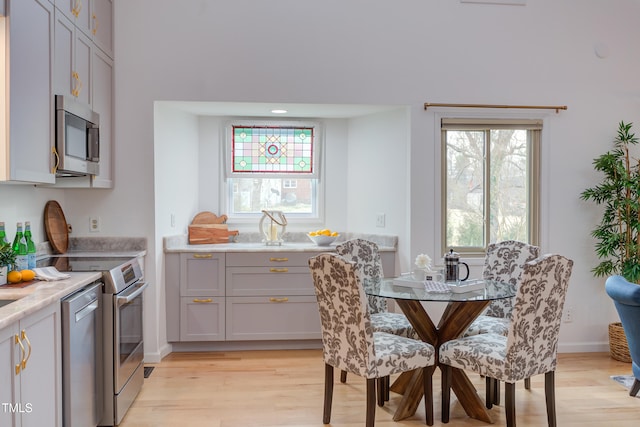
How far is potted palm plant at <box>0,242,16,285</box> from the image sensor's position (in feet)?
8.08

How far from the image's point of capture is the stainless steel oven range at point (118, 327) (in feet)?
9.50

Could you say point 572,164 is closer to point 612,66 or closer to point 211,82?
point 612,66

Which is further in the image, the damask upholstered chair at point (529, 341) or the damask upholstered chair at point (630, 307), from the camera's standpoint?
the damask upholstered chair at point (630, 307)

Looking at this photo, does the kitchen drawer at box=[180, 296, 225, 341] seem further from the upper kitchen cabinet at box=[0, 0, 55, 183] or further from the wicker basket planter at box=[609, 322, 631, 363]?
the wicker basket planter at box=[609, 322, 631, 363]

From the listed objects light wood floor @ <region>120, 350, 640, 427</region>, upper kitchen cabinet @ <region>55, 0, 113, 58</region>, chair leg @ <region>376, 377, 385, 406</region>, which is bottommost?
light wood floor @ <region>120, 350, 640, 427</region>

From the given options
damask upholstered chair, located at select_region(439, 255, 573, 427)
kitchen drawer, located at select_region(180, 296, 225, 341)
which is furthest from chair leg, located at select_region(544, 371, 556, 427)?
kitchen drawer, located at select_region(180, 296, 225, 341)

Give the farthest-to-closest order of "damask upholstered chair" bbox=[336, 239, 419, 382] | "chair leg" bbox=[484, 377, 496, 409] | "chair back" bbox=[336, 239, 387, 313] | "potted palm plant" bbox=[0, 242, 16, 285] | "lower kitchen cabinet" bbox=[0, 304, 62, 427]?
"chair back" bbox=[336, 239, 387, 313], "damask upholstered chair" bbox=[336, 239, 419, 382], "chair leg" bbox=[484, 377, 496, 409], "potted palm plant" bbox=[0, 242, 16, 285], "lower kitchen cabinet" bbox=[0, 304, 62, 427]

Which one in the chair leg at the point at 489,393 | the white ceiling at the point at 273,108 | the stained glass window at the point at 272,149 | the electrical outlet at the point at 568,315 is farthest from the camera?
the stained glass window at the point at 272,149

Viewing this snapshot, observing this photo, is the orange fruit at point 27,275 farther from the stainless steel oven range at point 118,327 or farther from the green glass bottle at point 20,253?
the stainless steel oven range at point 118,327

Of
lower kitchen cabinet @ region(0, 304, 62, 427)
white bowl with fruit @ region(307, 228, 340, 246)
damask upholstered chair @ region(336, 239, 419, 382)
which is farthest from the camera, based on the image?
white bowl with fruit @ region(307, 228, 340, 246)

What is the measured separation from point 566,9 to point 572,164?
49.0 inches

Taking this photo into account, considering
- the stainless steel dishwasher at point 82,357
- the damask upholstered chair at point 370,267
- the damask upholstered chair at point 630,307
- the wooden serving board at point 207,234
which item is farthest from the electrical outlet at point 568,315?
the stainless steel dishwasher at point 82,357

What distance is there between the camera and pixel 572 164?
441cm

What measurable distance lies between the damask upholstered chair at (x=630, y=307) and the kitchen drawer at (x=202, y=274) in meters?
2.76
